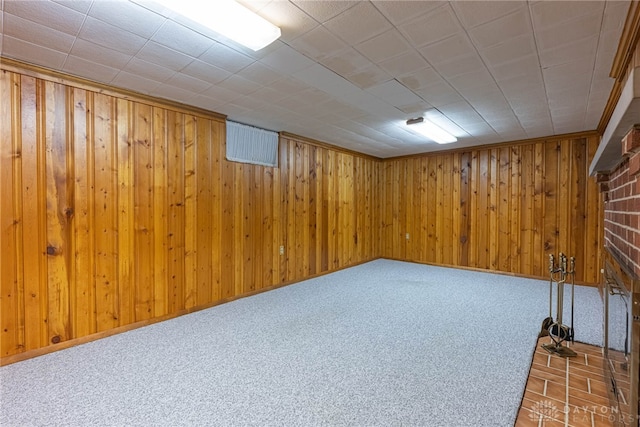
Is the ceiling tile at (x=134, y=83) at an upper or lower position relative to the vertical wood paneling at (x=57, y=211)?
upper

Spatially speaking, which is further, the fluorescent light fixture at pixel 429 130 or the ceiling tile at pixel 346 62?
the fluorescent light fixture at pixel 429 130

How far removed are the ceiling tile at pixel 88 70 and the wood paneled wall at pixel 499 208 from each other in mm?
5131

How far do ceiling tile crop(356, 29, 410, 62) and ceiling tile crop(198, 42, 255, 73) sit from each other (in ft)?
2.77

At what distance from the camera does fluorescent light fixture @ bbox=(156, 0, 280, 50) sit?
5.27 ft

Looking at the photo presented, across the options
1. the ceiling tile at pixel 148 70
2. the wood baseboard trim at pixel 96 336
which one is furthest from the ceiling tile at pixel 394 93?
the wood baseboard trim at pixel 96 336

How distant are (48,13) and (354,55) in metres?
1.85

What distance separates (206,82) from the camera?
2646mm

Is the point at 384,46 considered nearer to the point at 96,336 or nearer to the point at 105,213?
the point at 105,213

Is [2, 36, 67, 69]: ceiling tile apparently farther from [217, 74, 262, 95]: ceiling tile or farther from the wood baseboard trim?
the wood baseboard trim

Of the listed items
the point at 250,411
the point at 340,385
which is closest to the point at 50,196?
the point at 250,411

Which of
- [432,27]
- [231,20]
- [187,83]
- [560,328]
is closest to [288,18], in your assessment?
[231,20]

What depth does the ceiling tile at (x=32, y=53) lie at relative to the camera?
2.00 meters

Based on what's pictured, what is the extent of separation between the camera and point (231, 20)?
67.5 inches

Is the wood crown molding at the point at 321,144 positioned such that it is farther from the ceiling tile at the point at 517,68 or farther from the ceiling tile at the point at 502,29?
the ceiling tile at the point at 502,29
